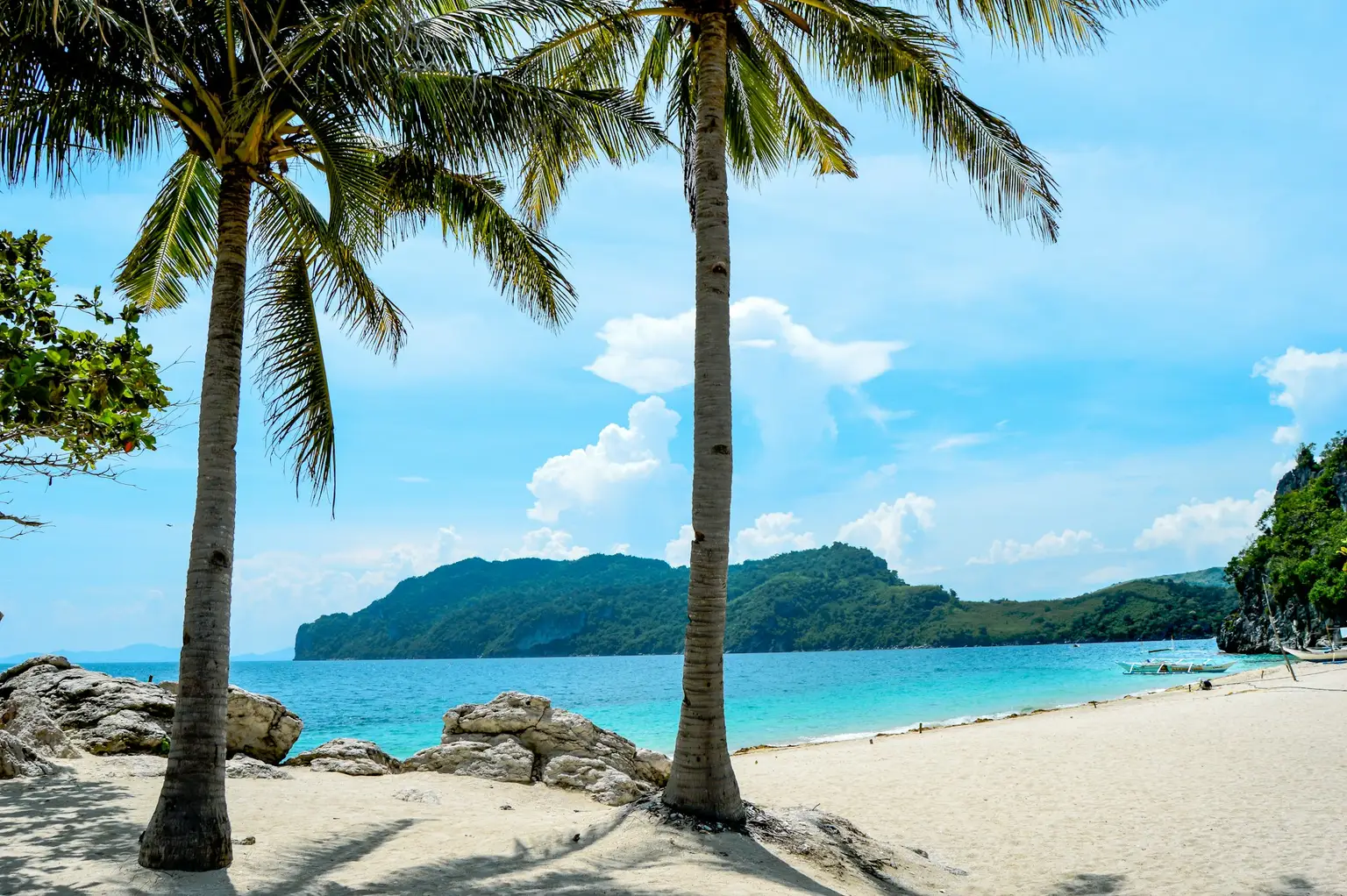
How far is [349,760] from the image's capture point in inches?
396

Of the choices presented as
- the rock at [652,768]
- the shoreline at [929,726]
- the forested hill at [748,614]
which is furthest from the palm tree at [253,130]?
the forested hill at [748,614]

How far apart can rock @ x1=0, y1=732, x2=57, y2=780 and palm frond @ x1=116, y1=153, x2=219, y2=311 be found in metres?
4.28

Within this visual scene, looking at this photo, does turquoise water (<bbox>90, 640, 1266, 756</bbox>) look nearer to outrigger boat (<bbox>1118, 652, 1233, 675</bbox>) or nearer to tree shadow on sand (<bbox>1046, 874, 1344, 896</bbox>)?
outrigger boat (<bbox>1118, 652, 1233, 675</bbox>)

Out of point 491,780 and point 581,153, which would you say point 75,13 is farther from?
point 491,780

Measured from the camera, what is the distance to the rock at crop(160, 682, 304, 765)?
9992 millimetres

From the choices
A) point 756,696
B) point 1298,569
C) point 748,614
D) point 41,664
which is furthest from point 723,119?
point 748,614

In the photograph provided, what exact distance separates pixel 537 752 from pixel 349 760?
7.23 feet

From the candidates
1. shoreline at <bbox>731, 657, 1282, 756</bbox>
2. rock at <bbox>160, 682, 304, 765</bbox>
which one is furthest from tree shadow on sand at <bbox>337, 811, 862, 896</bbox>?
shoreline at <bbox>731, 657, 1282, 756</bbox>

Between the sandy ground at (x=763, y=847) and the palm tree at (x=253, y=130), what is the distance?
0.73m

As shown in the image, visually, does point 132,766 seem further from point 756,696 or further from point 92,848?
point 756,696

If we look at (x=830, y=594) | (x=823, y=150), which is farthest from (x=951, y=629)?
(x=823, y=150)

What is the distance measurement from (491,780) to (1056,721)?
651 inches

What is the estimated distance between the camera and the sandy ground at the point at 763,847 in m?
5.64

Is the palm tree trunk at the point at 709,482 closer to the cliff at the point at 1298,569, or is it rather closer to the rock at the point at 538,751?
the rock at the point at 538,751
